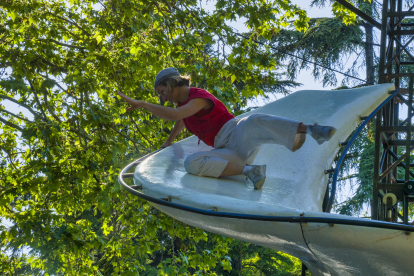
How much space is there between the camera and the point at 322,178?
2340 millimetres

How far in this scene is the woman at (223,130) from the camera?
181 centimetres

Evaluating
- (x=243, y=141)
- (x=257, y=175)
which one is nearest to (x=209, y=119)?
(x=243, y=141)

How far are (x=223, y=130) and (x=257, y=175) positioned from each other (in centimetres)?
37

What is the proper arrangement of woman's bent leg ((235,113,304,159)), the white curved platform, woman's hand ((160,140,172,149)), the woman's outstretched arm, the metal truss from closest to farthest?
1. the white curved platform
2. woman's bent leg ((235,113,304,159))
3. the woman's outstretched arm
4. woman's hand ((160,140,172,149))
5. the metal truss

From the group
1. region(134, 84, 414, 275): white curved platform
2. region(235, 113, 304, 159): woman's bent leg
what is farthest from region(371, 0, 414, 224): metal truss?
region(235, 113, 304, 159): woman's bent leg

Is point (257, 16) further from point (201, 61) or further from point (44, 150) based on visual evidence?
point (44, 150)

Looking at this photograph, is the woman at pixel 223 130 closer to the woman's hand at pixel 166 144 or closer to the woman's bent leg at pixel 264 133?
the woman's bent leg at pixel 264 133

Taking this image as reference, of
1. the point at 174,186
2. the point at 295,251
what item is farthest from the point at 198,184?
the point at 295,251

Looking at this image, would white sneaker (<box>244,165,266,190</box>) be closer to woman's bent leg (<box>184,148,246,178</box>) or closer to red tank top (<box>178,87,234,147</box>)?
woman's bent leg (<box>184,148,246,178</box>)

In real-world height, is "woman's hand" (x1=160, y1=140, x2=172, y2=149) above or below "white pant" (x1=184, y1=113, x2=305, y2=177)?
above

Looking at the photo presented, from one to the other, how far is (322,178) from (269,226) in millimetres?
1224

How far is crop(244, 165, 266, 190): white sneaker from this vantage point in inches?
71.8

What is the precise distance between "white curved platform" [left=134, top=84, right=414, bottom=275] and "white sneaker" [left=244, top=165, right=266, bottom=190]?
36 mm

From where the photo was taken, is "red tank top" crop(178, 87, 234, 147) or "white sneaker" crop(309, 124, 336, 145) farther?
"red tank top" crop(178, 87, 234, 147)
